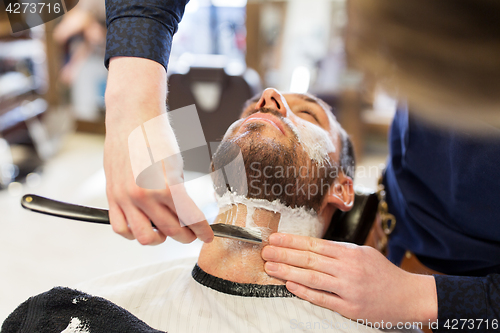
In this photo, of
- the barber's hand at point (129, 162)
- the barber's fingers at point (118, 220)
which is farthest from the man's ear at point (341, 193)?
the barber's fingers at point (118, 220)

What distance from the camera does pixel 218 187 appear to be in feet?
3.74

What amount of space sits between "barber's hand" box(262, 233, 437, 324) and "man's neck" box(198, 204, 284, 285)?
47 millimetres

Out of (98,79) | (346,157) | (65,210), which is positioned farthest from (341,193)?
(98,79)

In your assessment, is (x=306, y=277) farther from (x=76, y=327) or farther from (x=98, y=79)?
(x=98, y=79)

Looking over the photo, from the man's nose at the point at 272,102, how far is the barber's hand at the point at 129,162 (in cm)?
42

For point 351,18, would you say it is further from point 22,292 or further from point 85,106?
point 85,106

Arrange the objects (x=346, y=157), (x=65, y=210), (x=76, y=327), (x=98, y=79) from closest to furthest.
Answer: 1. (x=65, y=210)
2. (x=76, y=327)
3. (x=346, y=157)
4. (x=98, y=79)

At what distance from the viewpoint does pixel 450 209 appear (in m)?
1.17

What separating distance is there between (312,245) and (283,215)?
5.5 inches

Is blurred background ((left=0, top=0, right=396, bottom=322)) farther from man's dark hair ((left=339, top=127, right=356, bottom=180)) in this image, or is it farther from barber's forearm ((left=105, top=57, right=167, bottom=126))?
barber's forearm ((left=105, top=57, right=167, bottom=126))

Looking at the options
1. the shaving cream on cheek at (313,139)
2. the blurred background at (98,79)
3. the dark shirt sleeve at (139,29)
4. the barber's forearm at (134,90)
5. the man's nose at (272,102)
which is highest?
the dark shirt sleeve at (139,29)

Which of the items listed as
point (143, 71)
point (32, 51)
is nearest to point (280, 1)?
point (32, 51)

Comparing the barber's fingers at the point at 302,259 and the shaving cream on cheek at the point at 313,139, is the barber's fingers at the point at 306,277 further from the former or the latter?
the shaving cream on cheek at the point at 313,139

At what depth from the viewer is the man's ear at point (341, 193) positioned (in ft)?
4.00
